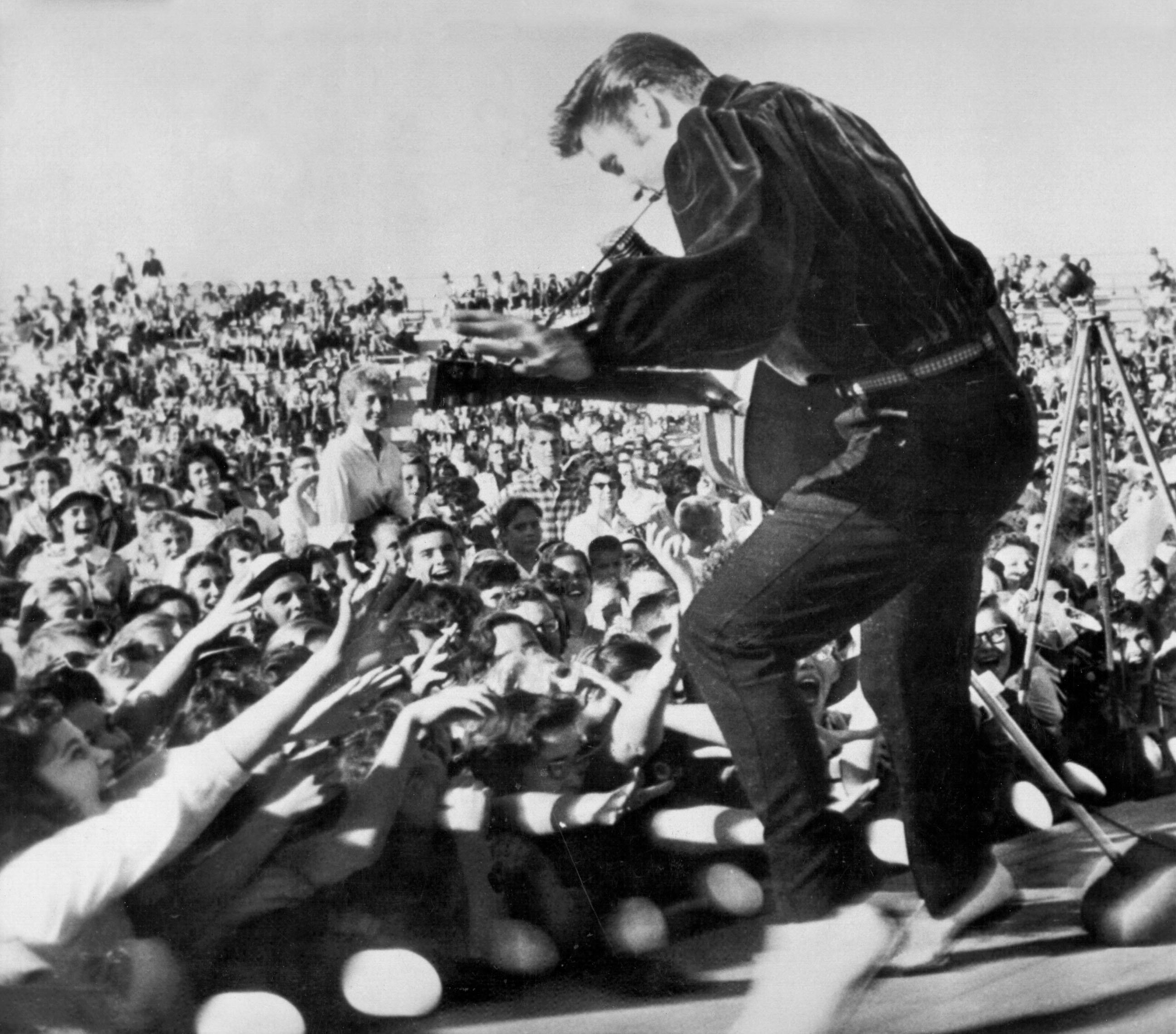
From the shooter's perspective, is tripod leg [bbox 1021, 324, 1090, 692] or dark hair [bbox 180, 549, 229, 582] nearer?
dark hair [bbox 180, 549, 229, 582]

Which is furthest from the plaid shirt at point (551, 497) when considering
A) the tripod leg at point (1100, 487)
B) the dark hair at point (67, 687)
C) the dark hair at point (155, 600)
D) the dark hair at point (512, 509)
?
the tripod leg at point (1100, 487)

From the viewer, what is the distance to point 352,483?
3.41 m

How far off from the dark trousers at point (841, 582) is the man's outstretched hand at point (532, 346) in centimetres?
56

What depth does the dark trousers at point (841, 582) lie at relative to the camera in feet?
10.8

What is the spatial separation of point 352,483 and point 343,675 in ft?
1.31

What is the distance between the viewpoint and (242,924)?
3.16 m

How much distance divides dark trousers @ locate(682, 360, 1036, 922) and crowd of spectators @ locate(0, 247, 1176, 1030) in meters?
0.10

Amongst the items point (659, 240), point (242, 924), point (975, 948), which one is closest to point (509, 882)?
point (242, 924)

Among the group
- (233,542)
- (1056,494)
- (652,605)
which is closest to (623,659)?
(652,605)

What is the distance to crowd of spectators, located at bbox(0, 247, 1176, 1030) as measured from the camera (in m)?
3.11

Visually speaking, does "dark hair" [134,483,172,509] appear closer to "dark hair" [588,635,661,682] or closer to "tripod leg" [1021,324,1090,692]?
"dark hair" [588,635,661,682]

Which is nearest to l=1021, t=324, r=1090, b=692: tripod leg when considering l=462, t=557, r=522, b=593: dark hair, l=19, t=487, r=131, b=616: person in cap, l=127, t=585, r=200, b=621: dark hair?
l=462, t=557, r=522, b=593: dark hair

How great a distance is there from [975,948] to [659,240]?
1.63m

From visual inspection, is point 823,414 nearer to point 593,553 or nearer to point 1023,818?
point 593,553
